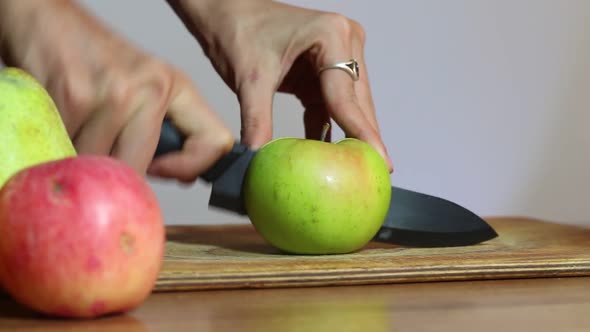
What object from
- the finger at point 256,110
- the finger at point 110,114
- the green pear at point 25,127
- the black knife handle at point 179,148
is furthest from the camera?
the finger at point 256,110

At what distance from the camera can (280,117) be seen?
1895 millimetres

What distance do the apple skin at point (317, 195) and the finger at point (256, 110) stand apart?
187 millimetres

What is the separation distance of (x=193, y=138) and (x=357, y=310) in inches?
14.9

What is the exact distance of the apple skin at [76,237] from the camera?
56 cm

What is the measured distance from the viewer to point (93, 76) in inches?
35.6

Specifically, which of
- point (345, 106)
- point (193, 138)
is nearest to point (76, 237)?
point (193, 138)

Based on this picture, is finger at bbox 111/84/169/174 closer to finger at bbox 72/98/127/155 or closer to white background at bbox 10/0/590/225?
finger at bbox 72/98/127/155

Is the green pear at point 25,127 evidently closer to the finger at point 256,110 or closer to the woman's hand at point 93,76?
the woman's hand at point 93,76

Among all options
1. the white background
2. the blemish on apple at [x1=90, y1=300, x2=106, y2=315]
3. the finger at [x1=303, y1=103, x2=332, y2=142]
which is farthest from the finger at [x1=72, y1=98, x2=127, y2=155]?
the white background

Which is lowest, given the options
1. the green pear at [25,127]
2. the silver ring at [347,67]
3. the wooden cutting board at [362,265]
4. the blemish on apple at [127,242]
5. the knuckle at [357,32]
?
the wooden cutting board at [362,265]

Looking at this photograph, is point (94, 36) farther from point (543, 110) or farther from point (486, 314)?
point (543, 110)

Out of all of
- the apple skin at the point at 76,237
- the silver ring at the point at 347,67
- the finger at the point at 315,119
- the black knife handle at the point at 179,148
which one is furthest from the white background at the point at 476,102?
the apple skin at the point at 76,237

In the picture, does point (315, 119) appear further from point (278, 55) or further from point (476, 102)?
point (476, 102)

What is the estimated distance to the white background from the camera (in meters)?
1.90
